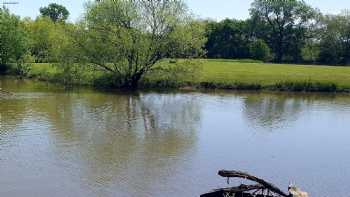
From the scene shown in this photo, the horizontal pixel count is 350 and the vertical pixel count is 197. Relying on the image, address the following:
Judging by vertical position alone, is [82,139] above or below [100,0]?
below

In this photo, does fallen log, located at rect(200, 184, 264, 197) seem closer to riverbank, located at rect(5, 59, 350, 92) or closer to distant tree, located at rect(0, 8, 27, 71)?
riverbank, located at rect(5, 59, 350, 92)

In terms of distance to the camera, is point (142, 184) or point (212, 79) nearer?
point (142, 184)

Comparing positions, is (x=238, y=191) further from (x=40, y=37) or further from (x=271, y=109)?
(x=40, y=37)

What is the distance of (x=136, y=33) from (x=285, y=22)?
65296mm

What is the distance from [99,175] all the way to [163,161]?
12.1 feet

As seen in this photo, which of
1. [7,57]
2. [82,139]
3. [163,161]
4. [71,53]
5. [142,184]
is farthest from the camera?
[7,57]

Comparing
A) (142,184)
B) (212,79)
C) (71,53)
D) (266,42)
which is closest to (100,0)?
(71,53)

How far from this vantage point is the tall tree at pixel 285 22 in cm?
11125

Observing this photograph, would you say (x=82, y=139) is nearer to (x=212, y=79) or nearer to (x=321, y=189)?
(x=321, y=189)

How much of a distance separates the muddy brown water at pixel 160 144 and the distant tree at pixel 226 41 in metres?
61.5

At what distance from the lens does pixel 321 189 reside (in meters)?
21.3

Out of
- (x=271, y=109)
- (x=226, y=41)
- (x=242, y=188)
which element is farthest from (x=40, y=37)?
(x=242, y=188)

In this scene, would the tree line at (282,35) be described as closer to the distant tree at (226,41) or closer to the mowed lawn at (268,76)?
the distant tree at (226,41)

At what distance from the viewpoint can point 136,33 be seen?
54812 mm
